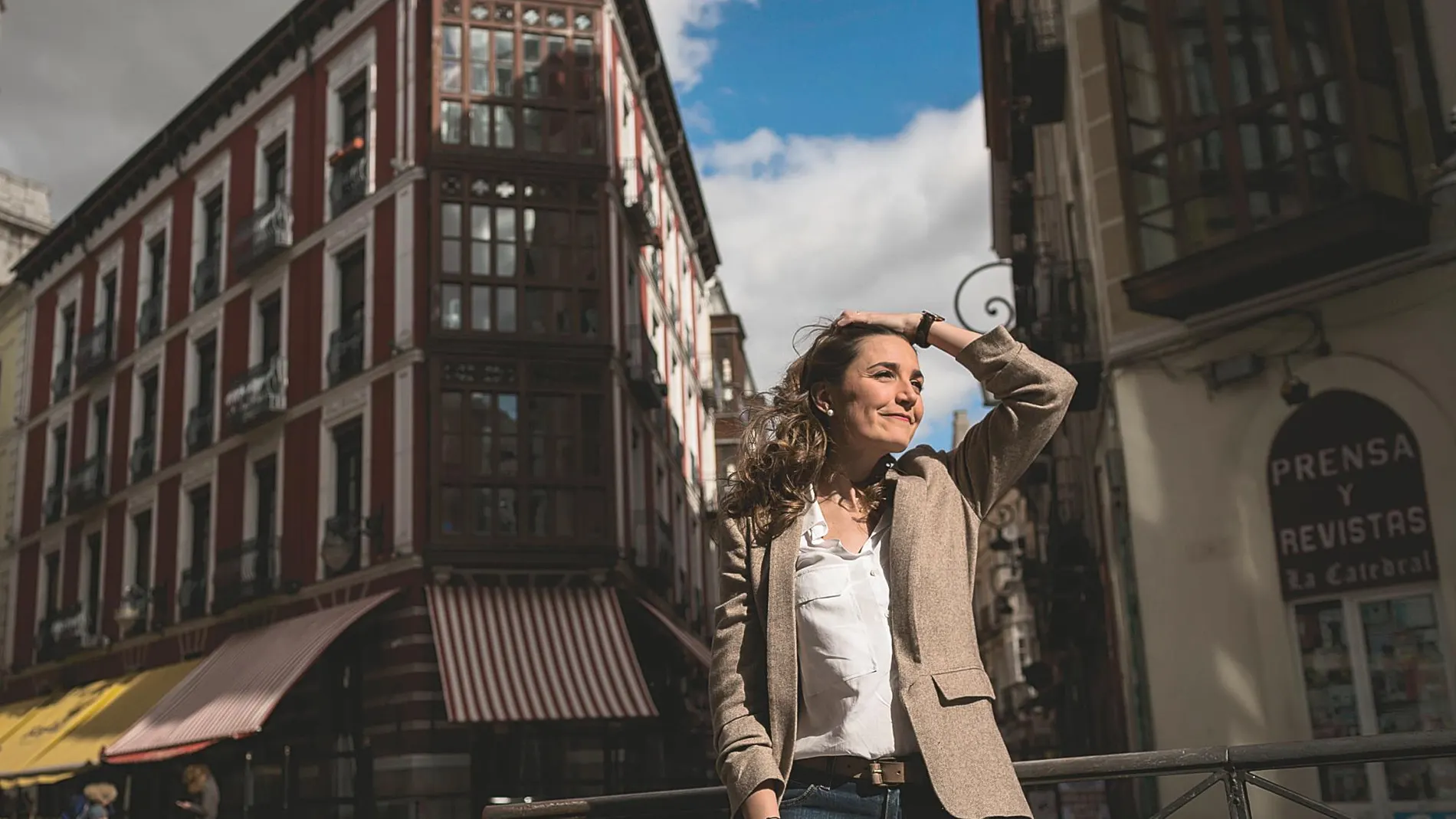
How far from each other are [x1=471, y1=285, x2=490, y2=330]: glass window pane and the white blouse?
17.2 m

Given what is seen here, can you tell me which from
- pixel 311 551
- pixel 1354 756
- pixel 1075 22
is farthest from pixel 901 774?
pixel 311 551

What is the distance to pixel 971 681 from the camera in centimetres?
269

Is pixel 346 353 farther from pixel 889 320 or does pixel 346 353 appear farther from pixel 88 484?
pixel 889 320

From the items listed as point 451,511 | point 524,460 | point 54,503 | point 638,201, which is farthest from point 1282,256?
point 54,503

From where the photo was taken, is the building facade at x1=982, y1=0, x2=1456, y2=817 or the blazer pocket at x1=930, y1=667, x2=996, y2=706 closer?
the blazer pocket at x1=930, y1=667, x2=996, y2=706

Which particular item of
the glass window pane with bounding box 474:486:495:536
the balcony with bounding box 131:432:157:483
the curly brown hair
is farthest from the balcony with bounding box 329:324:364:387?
the curly brown hair

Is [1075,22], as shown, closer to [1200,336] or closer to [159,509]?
[1200,336]

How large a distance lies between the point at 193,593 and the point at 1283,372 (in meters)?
19.2

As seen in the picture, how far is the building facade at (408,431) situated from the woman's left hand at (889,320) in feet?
47.3

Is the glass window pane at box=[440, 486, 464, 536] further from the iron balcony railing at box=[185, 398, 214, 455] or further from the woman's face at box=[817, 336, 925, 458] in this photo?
the woman's face at box=[817, 336, 925, 458]

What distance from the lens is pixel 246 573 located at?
70.1 feet

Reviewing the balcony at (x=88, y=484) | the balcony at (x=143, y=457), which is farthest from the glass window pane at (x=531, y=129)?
the balcony at (x=88, y=484)

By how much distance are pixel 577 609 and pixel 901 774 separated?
16083 millimetres

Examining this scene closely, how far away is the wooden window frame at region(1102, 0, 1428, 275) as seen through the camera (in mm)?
10133
